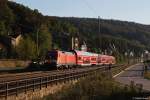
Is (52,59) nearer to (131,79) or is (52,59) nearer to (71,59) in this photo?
(71,59)

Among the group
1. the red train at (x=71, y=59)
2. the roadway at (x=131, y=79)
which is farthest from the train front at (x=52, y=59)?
the roadway at (x=131, y=79)

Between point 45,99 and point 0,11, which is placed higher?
point 0,11

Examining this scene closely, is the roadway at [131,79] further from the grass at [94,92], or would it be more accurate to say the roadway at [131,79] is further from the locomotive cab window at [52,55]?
the locomotive cab window at [52,55]

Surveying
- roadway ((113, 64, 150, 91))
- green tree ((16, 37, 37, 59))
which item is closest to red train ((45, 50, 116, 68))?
roadway ((113, 64, 150, 91))

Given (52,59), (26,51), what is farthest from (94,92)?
(26,51)

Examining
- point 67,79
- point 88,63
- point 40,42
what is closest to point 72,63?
point 88,63

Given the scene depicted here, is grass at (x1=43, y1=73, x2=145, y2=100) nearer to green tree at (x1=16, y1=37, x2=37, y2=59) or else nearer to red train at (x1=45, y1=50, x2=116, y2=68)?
red train at (x1=45, y1=50, x2=116, y2=68)

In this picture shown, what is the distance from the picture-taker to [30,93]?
25.5 metres

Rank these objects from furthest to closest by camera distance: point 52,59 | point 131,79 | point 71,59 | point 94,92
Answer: point 71,59 → point 52,59 → point 131,79 → point 94,92

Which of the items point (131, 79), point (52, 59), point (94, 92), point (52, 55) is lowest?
point (94, 92)

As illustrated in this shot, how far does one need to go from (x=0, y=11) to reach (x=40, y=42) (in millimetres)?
20610

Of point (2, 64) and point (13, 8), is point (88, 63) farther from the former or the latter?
point (13, 8)

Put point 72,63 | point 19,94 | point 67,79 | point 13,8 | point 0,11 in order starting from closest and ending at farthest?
point 19,94 < point 67,79 < point 72,63 < point 0,11 < point 13,8

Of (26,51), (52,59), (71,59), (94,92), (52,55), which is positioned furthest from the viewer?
(26,51)
